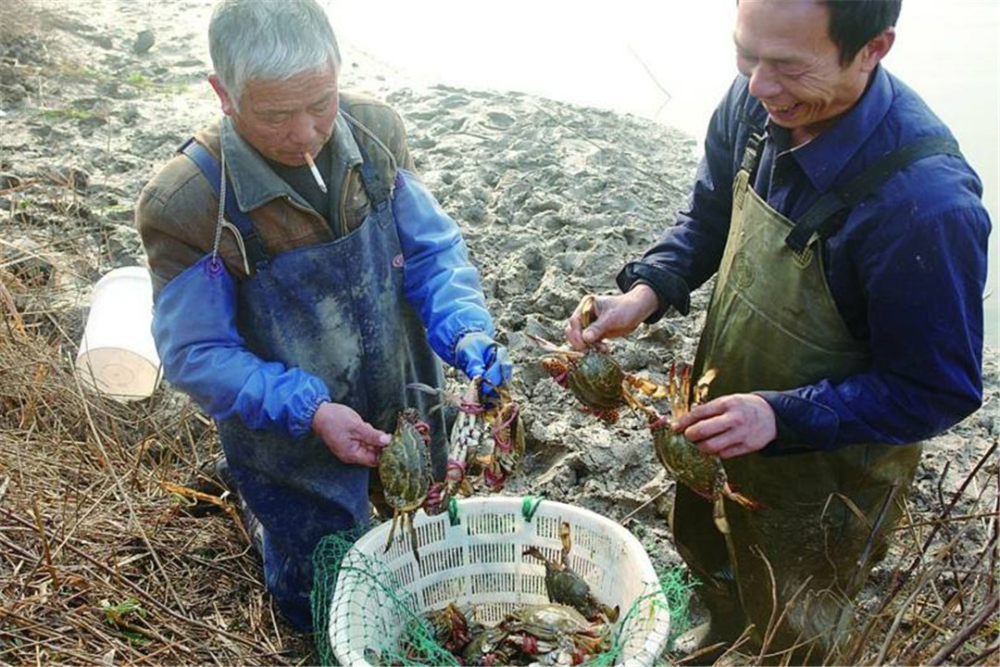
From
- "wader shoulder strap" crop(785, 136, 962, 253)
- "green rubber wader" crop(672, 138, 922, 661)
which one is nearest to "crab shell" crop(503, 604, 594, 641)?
"green rubber wader" crop(672, 138, 922, 661)

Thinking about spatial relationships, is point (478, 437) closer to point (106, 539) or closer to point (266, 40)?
point (266, 40)

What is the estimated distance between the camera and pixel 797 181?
3.04m

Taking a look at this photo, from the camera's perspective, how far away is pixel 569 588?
11.6 ft

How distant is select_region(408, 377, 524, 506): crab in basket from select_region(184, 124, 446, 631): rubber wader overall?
0.20 meters

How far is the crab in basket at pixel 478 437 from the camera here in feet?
11.1

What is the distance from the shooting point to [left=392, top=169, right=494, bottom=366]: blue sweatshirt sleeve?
3.58 m

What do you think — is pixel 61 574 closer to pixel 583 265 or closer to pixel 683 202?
pixel 583 265

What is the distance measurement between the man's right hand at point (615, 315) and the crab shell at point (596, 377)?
0.18ft

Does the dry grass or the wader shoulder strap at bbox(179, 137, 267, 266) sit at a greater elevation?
the wader shoulder strap at bbox(179, 137, 267, 266)

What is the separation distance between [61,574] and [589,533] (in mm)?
1890

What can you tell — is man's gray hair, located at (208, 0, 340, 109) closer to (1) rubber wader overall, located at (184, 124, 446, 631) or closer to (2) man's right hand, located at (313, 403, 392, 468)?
(1) rubber wader overall, located at (184, 124, 446, 631)

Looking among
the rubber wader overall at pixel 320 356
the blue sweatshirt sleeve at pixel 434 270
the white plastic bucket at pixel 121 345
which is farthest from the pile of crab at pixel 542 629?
the white plastic bucket at pixel 121 345

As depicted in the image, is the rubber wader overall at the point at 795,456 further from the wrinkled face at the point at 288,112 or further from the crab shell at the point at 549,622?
the wrinkled face at the point at 288,112

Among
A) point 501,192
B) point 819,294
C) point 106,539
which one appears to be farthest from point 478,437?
point 501,192
